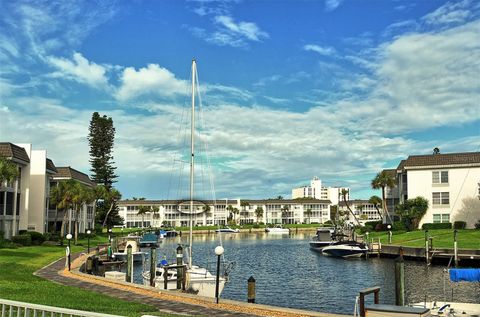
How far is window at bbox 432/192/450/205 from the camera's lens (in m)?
82.9

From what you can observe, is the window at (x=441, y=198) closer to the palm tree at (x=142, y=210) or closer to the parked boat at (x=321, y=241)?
the parked boat at (x=321, y=241)

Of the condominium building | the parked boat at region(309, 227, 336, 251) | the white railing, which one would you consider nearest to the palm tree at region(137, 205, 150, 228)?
the condominium building

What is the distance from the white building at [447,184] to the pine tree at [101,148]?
62.1 metres

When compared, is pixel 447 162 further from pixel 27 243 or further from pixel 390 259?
pixel 27 243

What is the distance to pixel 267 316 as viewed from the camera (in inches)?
741

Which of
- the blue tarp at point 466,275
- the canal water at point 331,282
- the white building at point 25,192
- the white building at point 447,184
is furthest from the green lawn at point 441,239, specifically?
the white building at point 25,192

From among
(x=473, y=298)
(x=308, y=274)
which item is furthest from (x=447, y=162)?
(x=473, y=298)

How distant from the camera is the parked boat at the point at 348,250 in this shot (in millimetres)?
66438

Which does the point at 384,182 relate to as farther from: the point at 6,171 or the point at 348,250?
the point at 6,171

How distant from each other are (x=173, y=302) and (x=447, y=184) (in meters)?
72.0

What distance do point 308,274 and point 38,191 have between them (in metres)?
45.7

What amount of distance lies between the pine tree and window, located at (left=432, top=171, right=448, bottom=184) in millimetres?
65788

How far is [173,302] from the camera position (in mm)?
22016

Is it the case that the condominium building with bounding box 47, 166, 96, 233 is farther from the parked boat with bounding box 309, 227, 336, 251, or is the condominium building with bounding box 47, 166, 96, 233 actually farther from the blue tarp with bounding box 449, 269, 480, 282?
the blue tarp with bounding box 449, 269, 480, 282
